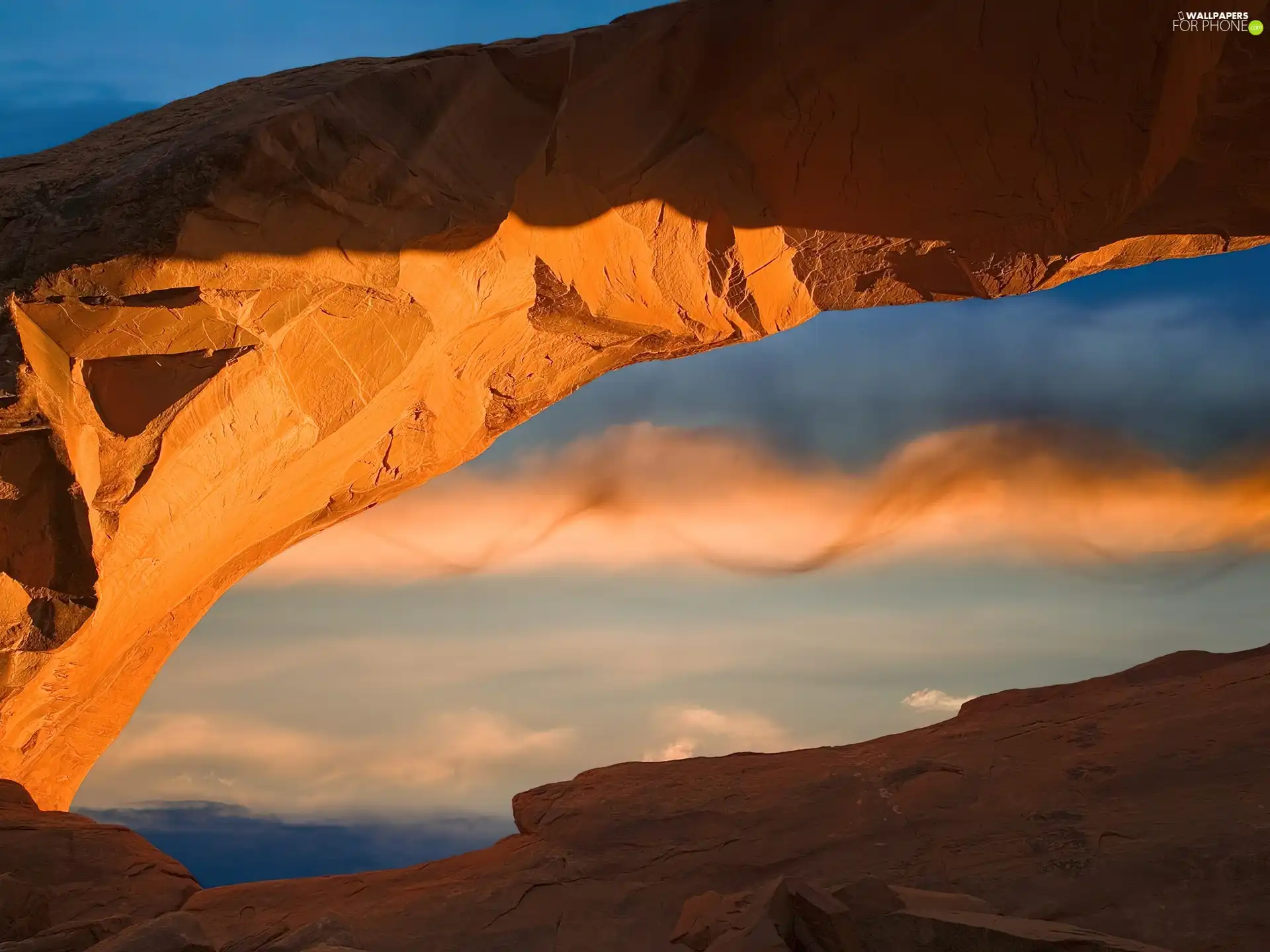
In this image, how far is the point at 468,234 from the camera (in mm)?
5754

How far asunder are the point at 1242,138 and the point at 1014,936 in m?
5.15

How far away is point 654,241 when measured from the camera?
6.87m

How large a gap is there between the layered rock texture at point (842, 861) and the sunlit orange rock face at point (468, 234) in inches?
75.2

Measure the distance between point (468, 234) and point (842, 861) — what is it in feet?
12.9

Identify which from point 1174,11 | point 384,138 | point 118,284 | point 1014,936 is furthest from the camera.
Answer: point 1174,11

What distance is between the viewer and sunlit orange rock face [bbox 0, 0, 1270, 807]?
5055 mm

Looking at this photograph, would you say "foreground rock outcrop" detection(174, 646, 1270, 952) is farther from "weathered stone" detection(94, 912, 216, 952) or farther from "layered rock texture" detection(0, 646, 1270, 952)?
"weathered stone" detection(94, 912, 216, 952)

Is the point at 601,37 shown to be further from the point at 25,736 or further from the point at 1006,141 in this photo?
the point at 25,736

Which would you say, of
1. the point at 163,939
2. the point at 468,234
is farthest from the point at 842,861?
the point at 468,234

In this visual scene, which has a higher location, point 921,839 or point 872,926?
point 921,839

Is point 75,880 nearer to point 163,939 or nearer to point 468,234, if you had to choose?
point 163,939

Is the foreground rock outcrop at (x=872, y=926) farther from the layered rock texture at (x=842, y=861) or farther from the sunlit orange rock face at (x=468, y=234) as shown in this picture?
the sunlit orange rock face at (x=468, y=234)

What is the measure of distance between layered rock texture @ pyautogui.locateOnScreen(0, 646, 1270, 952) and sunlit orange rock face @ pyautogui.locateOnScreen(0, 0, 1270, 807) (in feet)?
6.26

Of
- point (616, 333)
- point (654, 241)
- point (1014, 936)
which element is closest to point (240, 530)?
point (616, 333)
